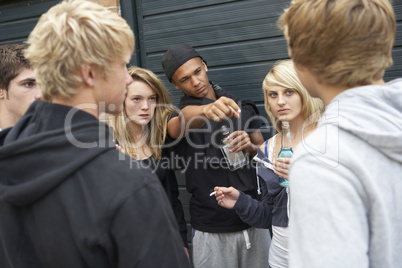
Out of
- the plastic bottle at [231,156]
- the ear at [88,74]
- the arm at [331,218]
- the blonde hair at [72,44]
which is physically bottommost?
the plastic bottle at [231,156]

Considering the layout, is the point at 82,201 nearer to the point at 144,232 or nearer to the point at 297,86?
the point at 144,232

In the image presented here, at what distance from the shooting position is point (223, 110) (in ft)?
6.48

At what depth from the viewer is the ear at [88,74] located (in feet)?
3.45

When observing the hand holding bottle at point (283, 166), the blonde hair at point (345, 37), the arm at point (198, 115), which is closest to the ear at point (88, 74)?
the blonde hair at point (345, 37)

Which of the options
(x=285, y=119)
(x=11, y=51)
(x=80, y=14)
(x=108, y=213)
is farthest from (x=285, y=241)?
(x=11, y=51)

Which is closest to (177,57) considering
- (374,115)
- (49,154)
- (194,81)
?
(194,81)

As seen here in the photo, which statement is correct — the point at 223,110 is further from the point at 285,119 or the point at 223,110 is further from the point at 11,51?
the point at 11,51

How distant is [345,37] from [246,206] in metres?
1.38

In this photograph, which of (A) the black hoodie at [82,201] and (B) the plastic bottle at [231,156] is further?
(B) the plastic bottle at [231,156]

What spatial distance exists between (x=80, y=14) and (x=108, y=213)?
59cm

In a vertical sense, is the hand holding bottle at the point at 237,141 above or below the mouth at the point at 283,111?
below

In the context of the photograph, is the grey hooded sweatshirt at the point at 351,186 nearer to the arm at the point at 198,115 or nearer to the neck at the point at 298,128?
the arm at the point at 198,115

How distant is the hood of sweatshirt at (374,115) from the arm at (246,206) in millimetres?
1207

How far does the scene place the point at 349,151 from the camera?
0.90m
